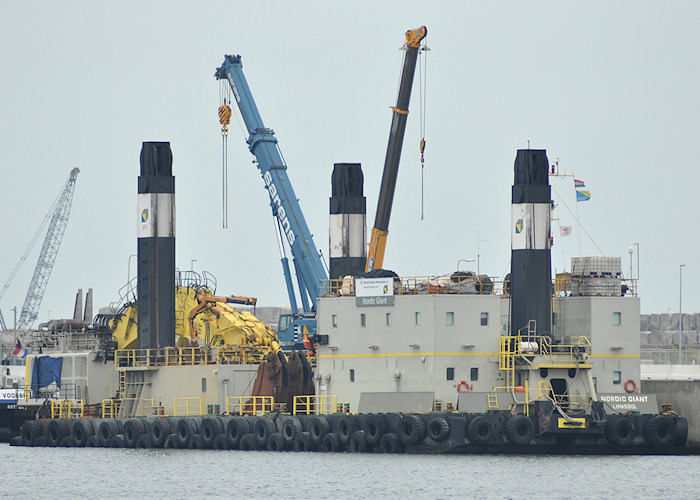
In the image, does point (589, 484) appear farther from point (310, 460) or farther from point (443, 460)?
point (310, 460)

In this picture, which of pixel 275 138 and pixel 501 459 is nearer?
pixel 501 459

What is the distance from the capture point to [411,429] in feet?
203

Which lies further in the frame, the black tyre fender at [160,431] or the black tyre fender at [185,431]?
the black tyre fender at [160,431]

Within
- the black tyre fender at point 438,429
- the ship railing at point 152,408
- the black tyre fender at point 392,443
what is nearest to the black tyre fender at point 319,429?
the black tyre fender at point 392,443

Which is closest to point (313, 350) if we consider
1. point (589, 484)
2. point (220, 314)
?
point (220, 314)

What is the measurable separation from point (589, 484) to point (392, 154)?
87.1 ft

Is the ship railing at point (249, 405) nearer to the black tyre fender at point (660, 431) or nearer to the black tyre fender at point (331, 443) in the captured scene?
the black tyre fender at point (331, 443)

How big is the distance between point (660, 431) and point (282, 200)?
2787 centimetres

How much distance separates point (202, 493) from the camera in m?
55.2

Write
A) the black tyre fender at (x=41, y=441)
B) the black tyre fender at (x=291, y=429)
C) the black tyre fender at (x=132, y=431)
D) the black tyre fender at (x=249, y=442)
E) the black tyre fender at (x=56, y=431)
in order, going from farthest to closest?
the black tyre fender at (x=41, y=441), the black tyre fender at (x=56, y=431), the black tyre fender at (x=132, y=431), the black tyre fender at (x=249, y=442), the black tyre fender at (x=291, y=429)

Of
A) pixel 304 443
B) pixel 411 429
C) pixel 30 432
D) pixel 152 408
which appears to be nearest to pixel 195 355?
pixel 152 408

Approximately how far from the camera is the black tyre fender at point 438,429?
61.2 m

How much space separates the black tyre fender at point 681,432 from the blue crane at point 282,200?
2416cm

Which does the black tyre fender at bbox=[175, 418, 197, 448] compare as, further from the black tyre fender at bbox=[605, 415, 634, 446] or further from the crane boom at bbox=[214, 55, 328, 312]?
the black tyre fender at bbox=[605, 415, 634, 446]
